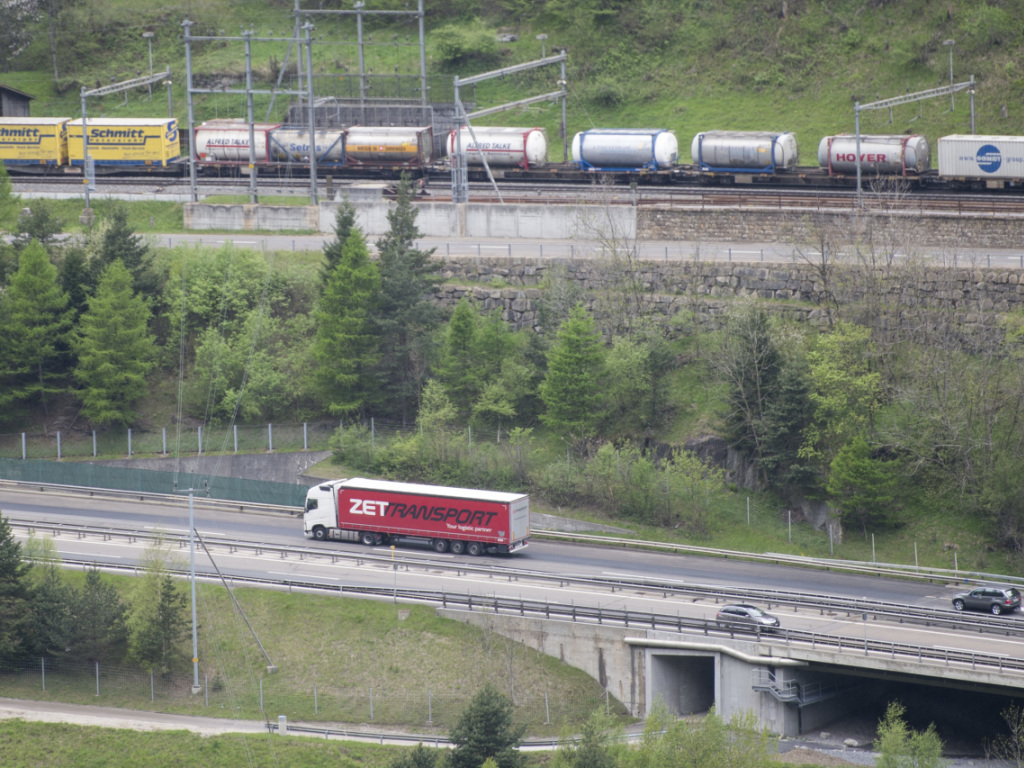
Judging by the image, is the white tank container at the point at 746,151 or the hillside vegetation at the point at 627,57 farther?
the hillside vegetation at the point at 627,57

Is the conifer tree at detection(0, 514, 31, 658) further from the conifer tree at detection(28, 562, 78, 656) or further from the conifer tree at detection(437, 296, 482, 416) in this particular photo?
the conifer tree at detection(437, 296, 482, 416)

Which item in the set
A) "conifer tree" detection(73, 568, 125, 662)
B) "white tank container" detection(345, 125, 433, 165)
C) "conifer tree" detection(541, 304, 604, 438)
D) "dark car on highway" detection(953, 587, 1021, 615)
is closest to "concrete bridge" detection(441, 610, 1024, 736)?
"dark car on highway" detection(953, 587, 1021, 615)

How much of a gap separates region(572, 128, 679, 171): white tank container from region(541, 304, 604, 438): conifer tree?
19106mm

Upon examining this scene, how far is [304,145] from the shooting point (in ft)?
264

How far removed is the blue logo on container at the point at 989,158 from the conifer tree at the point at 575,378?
22886 millimetres

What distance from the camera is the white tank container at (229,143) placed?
80.9 metres

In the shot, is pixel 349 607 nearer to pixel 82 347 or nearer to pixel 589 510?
pixel 589 510

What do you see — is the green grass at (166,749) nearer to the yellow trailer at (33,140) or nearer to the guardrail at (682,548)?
the guardrail at (682,548)

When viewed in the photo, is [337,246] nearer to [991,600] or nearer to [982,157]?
[982,157]

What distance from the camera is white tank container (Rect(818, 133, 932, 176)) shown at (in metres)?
70.1

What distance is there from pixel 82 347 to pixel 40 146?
24528 millimetres

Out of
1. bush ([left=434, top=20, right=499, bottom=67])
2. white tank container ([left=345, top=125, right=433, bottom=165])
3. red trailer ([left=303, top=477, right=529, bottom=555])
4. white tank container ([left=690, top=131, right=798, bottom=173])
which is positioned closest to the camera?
red trailer ([left=303, top=477, right=529, bottom=555])

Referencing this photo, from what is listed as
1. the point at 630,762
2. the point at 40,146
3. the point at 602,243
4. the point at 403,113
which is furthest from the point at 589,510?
the point at 40,146

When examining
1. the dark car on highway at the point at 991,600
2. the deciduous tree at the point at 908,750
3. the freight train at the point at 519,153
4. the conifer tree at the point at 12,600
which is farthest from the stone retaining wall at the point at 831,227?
the conifer tree at the point at 12,600
